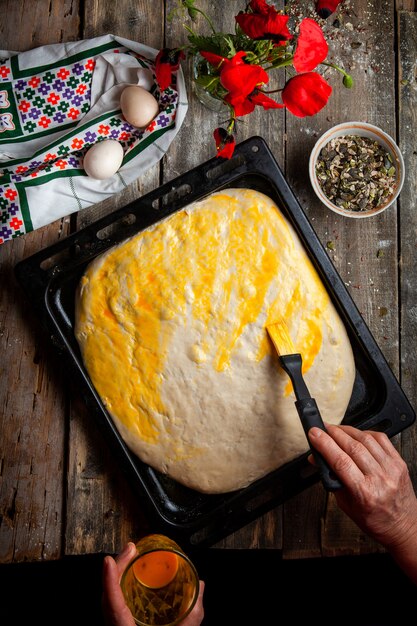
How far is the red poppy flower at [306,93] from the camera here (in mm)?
994

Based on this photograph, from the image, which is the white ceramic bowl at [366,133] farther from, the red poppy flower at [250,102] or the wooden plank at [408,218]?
the red poppy flower at [250,102]

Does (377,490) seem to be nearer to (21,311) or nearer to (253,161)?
(253,161)

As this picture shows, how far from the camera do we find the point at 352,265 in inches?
54.1

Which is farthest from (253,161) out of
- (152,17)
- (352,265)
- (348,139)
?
(152,17)

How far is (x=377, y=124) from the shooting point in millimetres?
1401

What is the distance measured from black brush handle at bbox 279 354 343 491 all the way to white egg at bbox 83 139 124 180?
0.57 metres

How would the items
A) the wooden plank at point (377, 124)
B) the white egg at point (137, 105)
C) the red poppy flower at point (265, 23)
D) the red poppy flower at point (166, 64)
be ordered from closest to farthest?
1. the red poppy flower at point (265, 23)
2. the red poppy flower at point (166, 64)
3. the white egg at point (137, 105)
4. the wooden plank at point (377, 124)

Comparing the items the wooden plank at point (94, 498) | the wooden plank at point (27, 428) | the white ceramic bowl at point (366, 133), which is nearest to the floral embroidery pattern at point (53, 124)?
the wooden plank at point (27, 428)

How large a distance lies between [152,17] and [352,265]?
A: 78 centimetres

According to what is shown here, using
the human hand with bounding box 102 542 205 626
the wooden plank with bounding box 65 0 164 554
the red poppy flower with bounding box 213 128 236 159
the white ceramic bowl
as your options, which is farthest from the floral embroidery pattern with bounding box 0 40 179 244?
the human hand with bounding box 102 542 205 626

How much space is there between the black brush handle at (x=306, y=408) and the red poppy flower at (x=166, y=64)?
2.07 ft

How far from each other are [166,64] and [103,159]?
24 centimetres

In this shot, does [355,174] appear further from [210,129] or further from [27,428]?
[27,428]

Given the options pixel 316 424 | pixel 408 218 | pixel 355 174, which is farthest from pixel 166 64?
pixel 316 424
